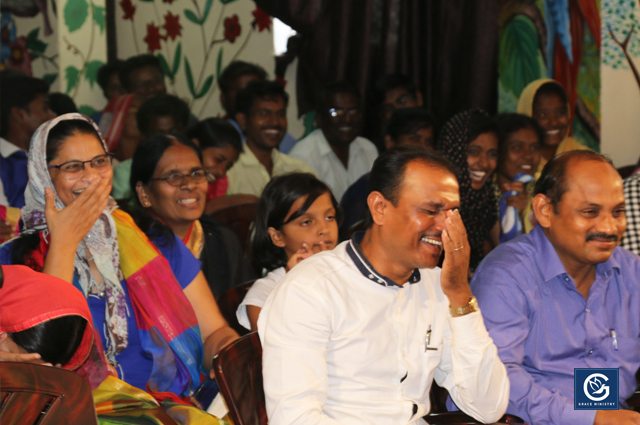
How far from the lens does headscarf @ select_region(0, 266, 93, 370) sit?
1486 millimetres

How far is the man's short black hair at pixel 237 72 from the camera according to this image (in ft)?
15.4

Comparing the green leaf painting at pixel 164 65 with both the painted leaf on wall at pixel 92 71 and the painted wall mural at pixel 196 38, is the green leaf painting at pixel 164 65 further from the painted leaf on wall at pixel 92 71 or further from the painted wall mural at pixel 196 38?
Result: the painted leaf on wall at pixel 92 71

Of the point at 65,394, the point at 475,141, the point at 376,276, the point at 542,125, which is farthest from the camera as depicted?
the point at 542,125

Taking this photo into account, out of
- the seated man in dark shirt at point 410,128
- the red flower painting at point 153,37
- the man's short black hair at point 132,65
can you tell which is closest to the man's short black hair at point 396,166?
the seated man in dark shirt at point 410,128

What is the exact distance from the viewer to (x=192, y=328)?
2.19 metres

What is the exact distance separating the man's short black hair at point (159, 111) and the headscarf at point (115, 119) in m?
0.36

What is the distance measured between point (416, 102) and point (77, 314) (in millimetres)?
3306

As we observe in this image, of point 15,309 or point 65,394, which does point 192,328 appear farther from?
point 65,394

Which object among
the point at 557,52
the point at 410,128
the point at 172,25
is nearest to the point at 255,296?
the point at 410,128

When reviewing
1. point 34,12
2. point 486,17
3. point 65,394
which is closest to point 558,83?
point 486,17

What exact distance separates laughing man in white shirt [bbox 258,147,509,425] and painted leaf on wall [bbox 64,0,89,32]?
3635 millimetres

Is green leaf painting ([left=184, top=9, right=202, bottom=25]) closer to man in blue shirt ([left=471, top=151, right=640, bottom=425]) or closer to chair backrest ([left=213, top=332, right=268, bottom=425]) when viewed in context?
man in blue shirt ([left=471, top=151, right=640, bottom=425])

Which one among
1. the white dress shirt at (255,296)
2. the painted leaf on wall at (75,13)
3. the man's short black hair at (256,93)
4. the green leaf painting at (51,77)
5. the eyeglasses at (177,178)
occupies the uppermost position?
the painted leaf on wall at (75,13)

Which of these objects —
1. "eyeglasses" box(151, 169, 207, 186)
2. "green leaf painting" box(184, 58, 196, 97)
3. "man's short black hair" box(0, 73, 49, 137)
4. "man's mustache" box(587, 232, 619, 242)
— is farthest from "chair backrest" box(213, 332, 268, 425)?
"green leaf painting" box(184, 58, 196, 97)
